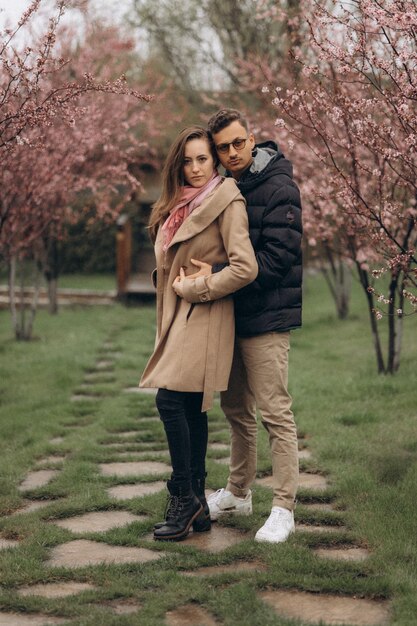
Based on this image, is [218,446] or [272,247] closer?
[272,247]

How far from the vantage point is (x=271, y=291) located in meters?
4.50

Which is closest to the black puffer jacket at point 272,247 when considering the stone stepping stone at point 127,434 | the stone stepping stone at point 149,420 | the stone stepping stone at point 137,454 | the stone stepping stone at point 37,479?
the stone stepping stone at point 37,479

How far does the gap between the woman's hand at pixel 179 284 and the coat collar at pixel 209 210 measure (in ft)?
0.53

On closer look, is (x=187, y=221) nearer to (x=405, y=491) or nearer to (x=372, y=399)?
(x=405, y=491)

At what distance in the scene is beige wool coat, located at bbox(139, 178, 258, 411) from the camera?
14.4 feet

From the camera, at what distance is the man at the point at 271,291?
4.43m

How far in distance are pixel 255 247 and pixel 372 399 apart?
142 inches

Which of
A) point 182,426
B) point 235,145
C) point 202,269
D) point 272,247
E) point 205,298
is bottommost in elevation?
point 182,426

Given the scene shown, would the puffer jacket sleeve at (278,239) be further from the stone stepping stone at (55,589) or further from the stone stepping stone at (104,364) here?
the stone stepping stone at (104,364)

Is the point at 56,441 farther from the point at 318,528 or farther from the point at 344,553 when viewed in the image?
the point at 344,553

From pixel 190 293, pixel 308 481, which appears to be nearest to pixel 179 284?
pixel 190 293

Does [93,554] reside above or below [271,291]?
below

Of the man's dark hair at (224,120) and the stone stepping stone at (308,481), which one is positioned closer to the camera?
the man's dark hair at (224,120)

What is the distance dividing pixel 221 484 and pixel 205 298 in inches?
60.6
